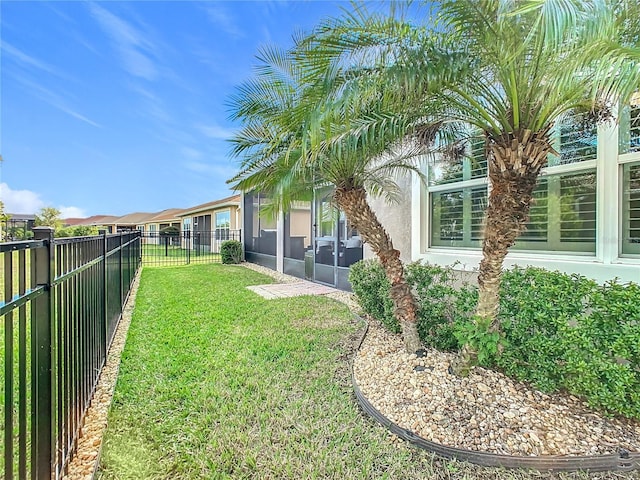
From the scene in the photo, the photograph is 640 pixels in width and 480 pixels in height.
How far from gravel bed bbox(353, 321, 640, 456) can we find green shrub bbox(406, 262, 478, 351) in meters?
0.46

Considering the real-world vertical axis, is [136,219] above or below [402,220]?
above

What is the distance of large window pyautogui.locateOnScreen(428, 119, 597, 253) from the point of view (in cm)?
427

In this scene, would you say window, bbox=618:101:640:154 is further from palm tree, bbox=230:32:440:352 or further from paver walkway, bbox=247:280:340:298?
paver walkway, bbox=247:280:340:298

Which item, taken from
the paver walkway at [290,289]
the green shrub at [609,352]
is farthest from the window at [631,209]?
the paver walkway at [290,289]

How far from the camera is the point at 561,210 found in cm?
457

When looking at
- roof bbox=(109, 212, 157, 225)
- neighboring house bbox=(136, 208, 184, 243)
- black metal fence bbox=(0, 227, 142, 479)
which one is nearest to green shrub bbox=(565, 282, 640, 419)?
black metal fence bbox=(0, 227, 142, 479)

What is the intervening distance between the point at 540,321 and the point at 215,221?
25.9 meters

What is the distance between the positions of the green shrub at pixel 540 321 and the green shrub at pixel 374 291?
1.74 m

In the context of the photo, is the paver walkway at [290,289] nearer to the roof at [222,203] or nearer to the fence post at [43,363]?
the fence post at [43,363]

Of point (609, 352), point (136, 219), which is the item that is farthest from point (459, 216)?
point (136, 219)

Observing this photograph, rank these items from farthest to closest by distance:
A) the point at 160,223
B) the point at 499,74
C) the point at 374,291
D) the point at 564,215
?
the point at 160,223, the point at 374,291, the point at 564,215, the point at 499,74

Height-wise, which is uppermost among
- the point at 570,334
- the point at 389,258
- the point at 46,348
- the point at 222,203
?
the point at 222,203

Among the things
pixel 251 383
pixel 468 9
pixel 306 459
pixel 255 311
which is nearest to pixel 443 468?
pixel 306 459

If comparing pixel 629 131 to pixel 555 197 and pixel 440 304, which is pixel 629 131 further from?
pixel 440 304
